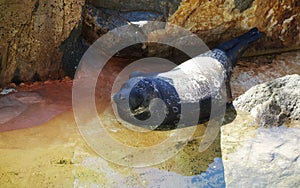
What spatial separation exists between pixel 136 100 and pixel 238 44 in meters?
1.86

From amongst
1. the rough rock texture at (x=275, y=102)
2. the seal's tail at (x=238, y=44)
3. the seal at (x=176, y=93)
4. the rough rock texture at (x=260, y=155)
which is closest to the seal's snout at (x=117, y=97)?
the seal at (x=176, y=93)

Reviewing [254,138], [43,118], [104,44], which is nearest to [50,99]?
[43,118]

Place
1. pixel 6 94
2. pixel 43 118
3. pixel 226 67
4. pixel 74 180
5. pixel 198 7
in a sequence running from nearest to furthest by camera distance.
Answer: pixel 74 180
pixel 43 118
pixel 6 94
pixel 226 67
pixel 198 7

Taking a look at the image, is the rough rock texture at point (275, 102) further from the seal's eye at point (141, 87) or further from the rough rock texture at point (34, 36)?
the rough rock texture at point (34, 36)

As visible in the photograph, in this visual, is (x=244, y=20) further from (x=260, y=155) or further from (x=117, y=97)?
(x=260, y=155)

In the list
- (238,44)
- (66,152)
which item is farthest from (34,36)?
(238,44)

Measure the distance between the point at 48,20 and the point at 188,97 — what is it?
1.74m

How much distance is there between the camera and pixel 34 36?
5.10m

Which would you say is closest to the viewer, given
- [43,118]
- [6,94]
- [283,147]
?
[283,147]

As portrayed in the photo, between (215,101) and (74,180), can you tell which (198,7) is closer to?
(215,101)

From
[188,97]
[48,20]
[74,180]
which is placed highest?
[48,20]

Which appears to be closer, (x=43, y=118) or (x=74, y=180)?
(x=74, y=180)

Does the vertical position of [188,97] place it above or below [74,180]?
above

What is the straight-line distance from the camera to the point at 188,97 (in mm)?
4887
